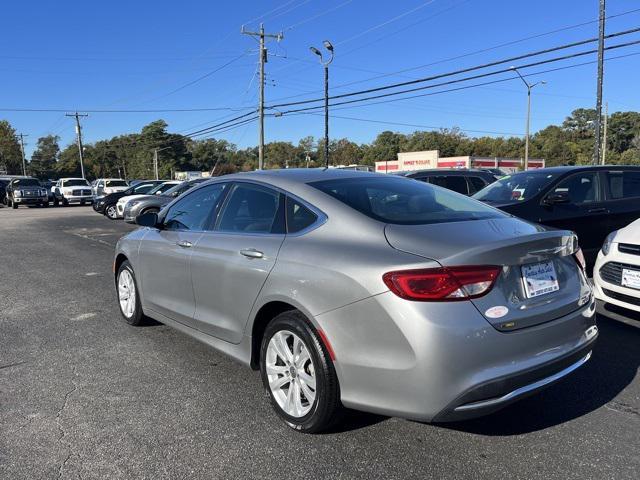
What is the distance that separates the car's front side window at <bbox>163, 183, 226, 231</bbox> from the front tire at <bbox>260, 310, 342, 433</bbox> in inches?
51.1

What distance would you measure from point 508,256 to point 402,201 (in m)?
0.96

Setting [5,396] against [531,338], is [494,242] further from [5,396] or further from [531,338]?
[5,396]

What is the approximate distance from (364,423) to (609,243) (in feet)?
11.3

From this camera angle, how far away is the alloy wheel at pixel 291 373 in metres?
3.02

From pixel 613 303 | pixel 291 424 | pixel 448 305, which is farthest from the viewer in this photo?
pixel 613 303

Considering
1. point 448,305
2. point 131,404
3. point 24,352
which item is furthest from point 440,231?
point 24,352

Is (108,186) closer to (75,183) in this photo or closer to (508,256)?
(75,183)

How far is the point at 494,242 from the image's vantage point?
8.95ft

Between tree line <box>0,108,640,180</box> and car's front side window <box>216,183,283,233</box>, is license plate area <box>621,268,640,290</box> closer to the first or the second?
car's front side window <box>216,183,283,233</box>

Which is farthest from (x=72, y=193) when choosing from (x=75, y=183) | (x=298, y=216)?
(x=298, y=216)

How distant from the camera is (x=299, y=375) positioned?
3080 mm

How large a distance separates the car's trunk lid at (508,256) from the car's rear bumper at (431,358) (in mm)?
91

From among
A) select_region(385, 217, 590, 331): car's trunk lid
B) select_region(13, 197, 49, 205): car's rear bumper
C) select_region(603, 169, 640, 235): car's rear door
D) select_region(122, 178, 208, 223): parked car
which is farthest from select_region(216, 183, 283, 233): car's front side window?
select_region(13, 197, 49, 205): car's rear bumper

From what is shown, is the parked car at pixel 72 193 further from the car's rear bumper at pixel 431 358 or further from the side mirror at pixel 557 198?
the car's rear bumper at pixel 431 358
